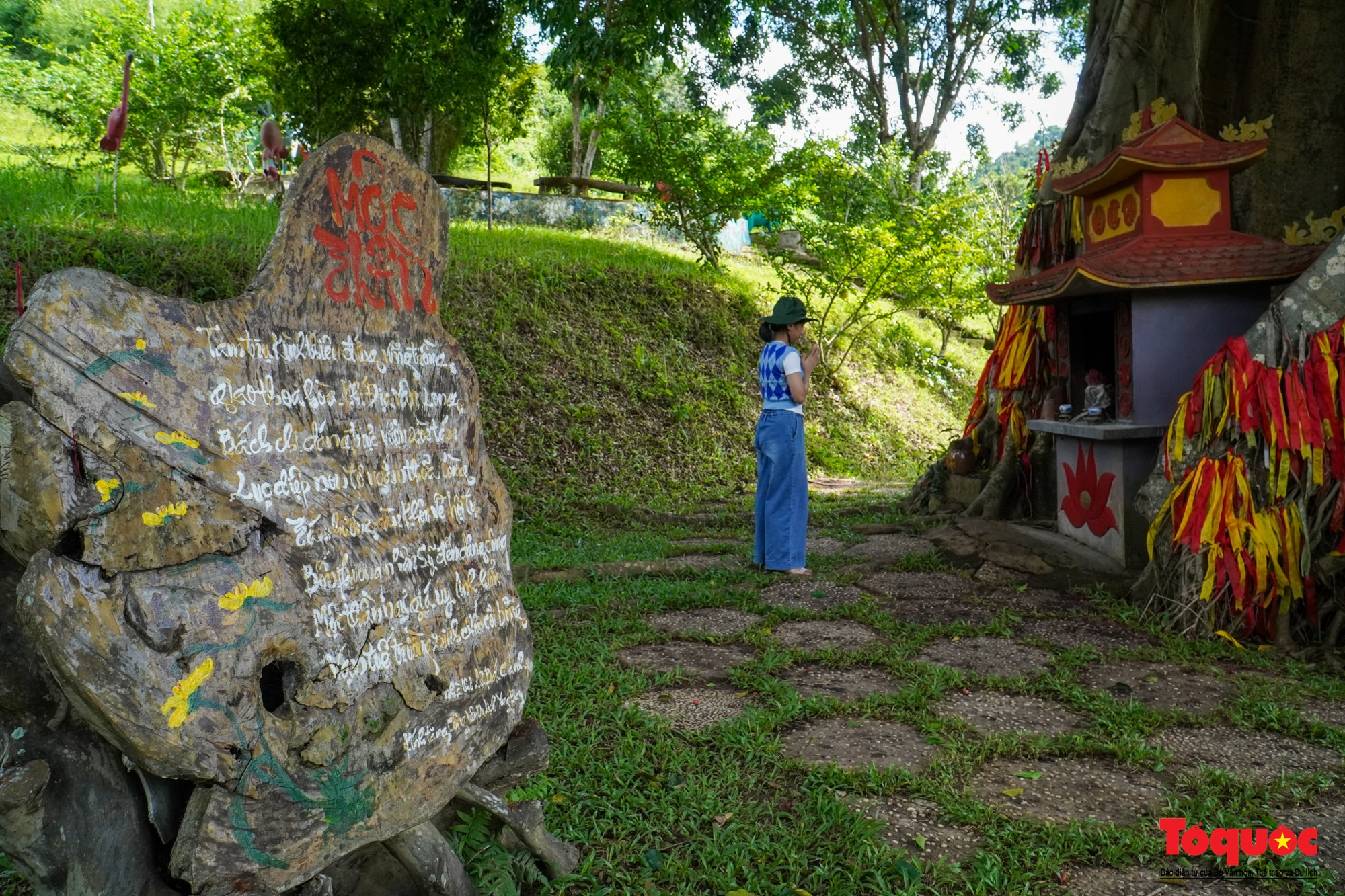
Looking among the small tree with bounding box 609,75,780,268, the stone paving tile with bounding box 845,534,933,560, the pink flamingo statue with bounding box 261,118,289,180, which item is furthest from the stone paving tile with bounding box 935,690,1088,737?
the small tree with bounding box 609,75,780,268

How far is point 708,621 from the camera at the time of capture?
5.02m

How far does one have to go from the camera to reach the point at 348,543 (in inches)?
85.5

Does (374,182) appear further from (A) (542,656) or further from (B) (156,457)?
(A) (542,656)

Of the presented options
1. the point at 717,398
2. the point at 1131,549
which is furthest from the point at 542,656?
the point at 717,398

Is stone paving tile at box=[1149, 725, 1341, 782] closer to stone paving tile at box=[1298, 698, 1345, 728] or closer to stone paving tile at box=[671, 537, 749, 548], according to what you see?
stone paving tile at box=[1298, 698, 1345, 728]

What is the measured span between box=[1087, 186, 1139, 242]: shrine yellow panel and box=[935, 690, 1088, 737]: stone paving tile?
3.18m

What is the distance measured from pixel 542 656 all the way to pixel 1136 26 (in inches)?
229

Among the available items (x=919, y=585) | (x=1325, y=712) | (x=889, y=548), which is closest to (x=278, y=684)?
(x=1325, y=712)

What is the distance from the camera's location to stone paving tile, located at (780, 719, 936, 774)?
3.27 metres

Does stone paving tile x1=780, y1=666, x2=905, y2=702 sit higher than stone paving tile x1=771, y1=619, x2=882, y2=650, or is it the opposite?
stone paving tile x1=771, y1=619, x2=882, y2=650

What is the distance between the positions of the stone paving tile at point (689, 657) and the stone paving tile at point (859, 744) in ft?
2.13

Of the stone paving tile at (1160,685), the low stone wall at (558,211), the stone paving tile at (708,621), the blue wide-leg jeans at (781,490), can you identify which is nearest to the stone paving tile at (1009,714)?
the stone paving tile at (1160,685)

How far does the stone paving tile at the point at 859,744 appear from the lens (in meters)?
3.27

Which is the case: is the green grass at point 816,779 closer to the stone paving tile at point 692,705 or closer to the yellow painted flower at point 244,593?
the stone paving tile at point 692,705
